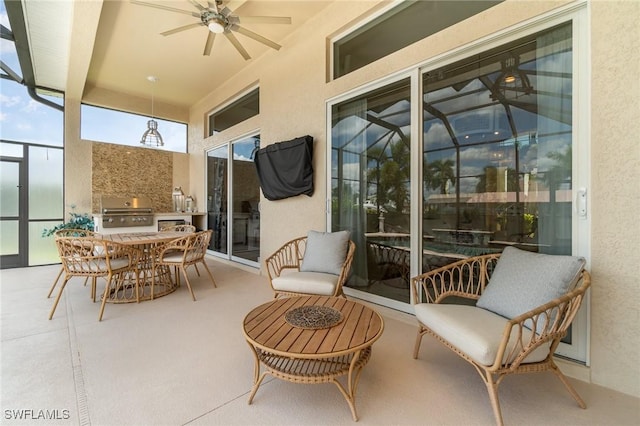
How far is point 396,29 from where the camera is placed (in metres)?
2.97

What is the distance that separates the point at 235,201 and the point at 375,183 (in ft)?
10.9

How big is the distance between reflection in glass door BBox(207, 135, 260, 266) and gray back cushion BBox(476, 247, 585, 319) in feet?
12.3

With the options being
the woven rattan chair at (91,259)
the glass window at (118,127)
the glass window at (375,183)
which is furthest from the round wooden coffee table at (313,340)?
the glass window at (118,127)

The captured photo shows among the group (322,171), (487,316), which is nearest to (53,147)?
(322,171)

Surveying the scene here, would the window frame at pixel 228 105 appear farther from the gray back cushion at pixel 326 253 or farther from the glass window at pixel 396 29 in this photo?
the gray back cushion at pixel 326 253

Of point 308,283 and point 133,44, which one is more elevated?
point 133,44

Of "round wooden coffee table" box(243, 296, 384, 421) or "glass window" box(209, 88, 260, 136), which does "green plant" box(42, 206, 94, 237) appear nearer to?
"glass window" box(209, 88, 260, 136)

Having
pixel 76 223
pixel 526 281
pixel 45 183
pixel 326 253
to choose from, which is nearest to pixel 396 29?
pixel 326 253

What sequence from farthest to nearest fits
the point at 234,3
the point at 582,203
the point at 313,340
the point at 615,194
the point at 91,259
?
the point at 234,3 → the point at 91,259 → the point at 582,203 → the point at 615,194 → the point at 313,340

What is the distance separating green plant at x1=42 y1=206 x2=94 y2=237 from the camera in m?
5.08

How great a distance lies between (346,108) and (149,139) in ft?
12.1

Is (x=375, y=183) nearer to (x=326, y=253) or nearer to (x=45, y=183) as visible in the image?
(x=326, y=253)

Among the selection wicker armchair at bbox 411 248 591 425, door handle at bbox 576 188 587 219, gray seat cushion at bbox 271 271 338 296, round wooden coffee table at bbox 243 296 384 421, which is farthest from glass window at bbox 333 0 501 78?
round wooden coffee table at bbox 243 296 384 421

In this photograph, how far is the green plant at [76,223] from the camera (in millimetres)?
5082
